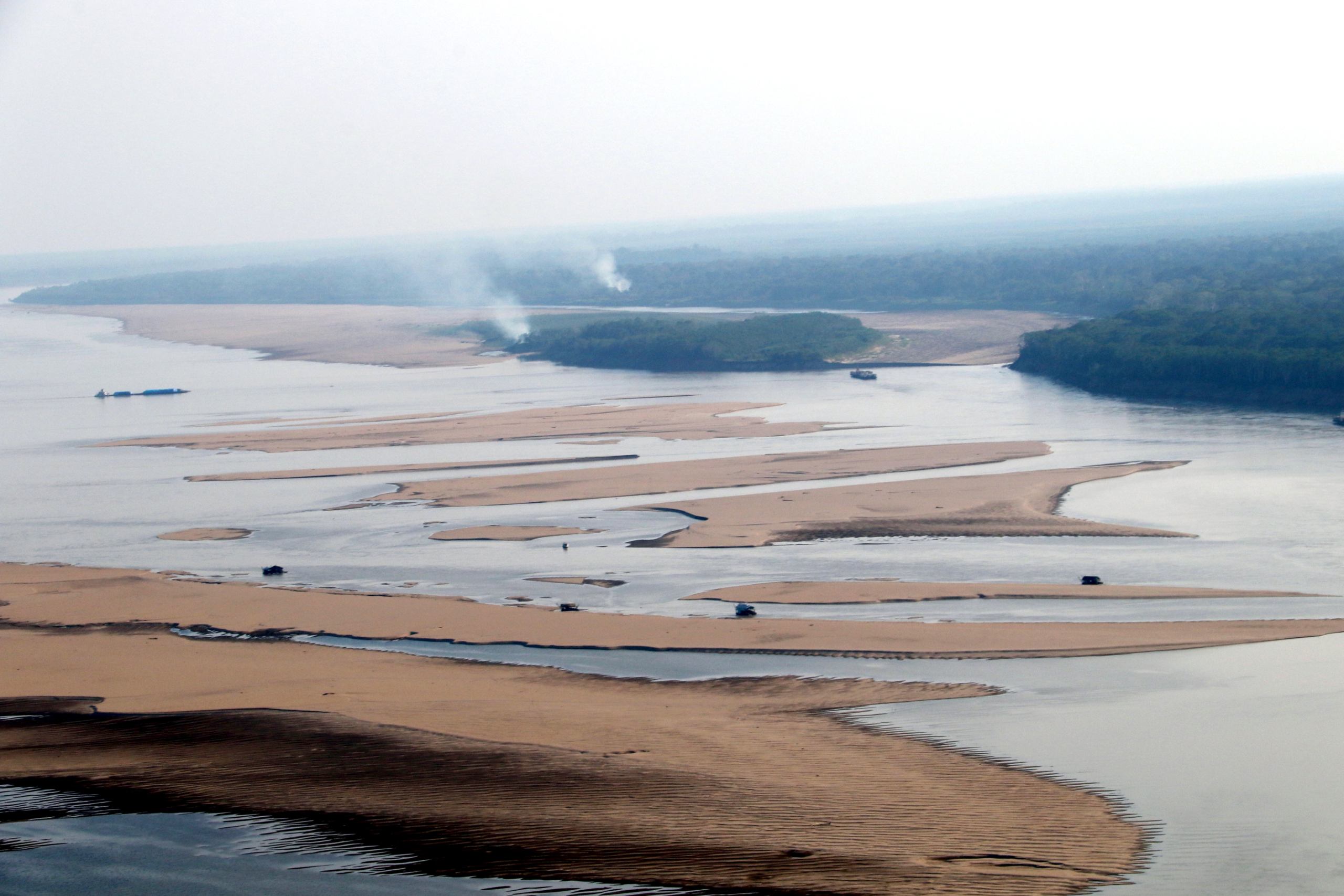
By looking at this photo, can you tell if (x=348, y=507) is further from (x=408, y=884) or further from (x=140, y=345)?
(x=140, y=345)

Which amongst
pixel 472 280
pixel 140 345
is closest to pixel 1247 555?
pixel 140 345

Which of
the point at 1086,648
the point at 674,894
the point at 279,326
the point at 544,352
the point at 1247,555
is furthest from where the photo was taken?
the point at 279,326

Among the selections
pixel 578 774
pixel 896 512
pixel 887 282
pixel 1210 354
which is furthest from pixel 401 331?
pixel 578 774

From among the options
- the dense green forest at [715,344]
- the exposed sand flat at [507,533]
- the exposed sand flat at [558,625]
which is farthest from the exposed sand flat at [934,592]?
the dense green forest at [715,344]

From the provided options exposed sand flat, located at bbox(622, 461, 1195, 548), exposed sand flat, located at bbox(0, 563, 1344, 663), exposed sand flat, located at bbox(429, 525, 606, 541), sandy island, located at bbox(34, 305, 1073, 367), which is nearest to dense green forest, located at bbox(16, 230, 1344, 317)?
sandy island, located at bbox(34, 305, 1073, 367)

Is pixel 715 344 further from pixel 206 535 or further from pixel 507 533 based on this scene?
pixel 206 535

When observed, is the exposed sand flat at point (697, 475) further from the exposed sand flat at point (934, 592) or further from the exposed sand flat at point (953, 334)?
the exposed sand flat at point (953, 334)

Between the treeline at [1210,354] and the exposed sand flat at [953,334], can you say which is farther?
the exposed sand flat at [953,334]
